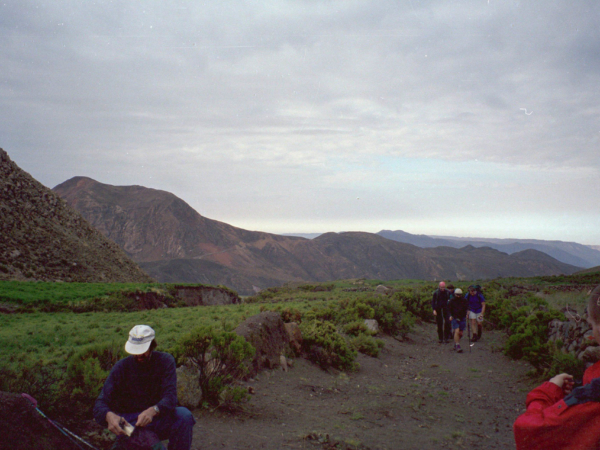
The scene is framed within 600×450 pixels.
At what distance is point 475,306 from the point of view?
40.4 ft

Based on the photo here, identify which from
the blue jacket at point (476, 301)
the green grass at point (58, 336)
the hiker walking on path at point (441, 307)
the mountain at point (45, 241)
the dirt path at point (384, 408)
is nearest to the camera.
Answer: the dirt path at point (384, 408)

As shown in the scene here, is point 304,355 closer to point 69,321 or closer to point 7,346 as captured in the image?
point 7,346

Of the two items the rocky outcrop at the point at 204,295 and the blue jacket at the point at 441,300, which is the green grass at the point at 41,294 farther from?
the blue jacket at the point at 441,300

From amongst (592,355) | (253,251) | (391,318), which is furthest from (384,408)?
(253,251)

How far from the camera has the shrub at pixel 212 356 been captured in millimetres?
6775

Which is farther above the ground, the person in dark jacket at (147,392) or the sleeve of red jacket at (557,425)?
the sleeve of red jacket at (557,425)

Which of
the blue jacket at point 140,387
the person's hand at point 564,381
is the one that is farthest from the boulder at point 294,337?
the person's hand at point 564,381

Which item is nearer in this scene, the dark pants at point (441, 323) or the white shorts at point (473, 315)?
the white shorts at point (473, 315)

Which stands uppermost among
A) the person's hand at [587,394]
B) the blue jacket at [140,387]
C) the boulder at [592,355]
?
the person's hand at [587,394]

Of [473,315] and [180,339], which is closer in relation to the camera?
[180,339]

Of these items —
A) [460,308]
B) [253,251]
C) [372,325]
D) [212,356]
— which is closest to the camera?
[212,356]

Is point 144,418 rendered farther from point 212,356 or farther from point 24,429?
point 212,356

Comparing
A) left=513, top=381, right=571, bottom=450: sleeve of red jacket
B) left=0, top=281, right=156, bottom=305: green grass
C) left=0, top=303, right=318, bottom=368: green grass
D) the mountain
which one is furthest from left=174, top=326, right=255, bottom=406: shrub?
the mountain

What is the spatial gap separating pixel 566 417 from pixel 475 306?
11.2 metres
